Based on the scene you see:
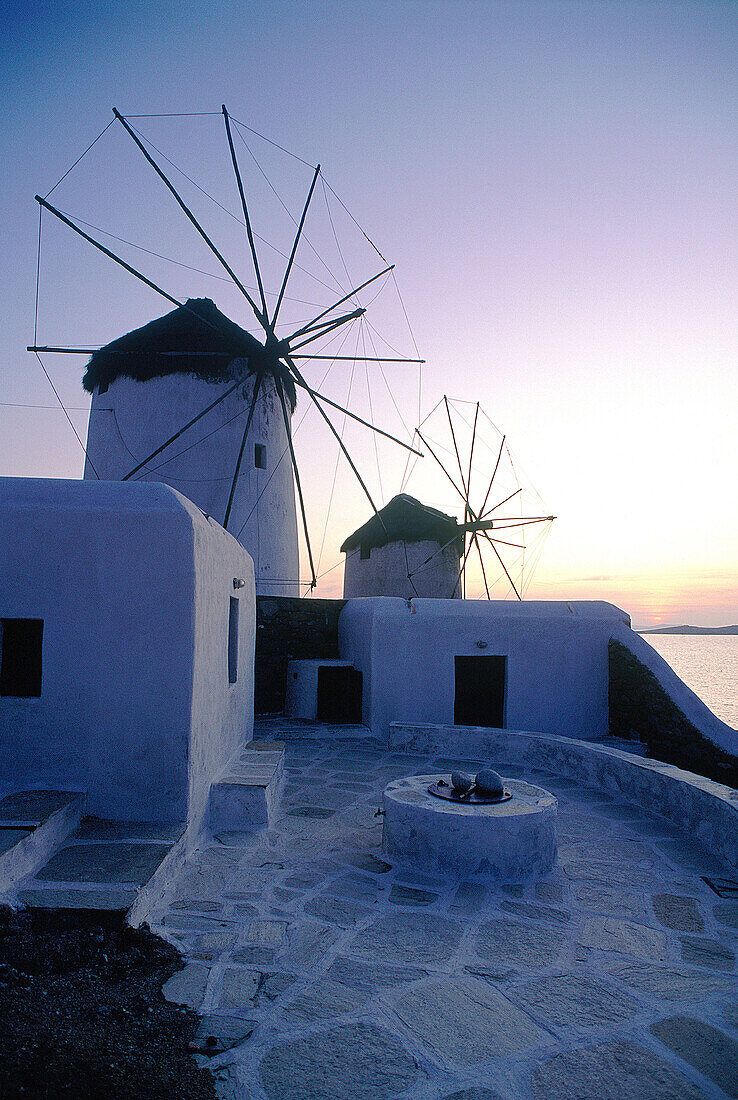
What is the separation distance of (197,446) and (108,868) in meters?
10.1

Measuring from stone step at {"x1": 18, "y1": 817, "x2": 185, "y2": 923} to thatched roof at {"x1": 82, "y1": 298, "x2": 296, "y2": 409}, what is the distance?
10.1 meters

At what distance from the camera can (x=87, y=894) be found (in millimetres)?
3494

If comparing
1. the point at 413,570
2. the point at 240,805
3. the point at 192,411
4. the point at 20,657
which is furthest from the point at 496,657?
the point at 413,570

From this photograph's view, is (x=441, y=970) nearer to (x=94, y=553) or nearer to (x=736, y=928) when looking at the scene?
(x=736, y=928)

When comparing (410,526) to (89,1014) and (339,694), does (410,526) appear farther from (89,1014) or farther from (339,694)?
(89,1014)

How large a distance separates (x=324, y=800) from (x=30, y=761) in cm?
281

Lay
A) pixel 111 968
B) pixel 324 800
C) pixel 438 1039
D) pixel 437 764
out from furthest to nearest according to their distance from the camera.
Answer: pixel 437 764 < pixel 324 800 < pixel 111 968 < pixel 438 1039

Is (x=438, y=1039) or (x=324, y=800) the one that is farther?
(x=324, y=800)

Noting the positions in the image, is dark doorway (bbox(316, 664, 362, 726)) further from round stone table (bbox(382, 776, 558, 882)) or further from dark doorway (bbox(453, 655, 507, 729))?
round stone table (bbox(382, 776, 558, 882))

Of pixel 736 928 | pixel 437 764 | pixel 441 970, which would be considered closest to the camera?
pixel 441 970

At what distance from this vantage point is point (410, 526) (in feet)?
66.1

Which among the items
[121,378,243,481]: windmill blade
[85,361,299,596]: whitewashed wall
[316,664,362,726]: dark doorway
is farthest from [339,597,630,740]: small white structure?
[121,378,243,481]: windmill blade

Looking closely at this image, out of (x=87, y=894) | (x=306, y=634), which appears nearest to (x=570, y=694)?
(x=306, y=634)

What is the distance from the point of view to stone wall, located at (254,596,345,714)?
1205 cm
